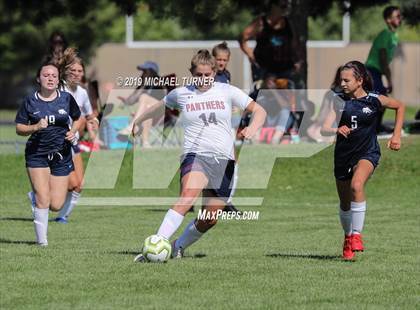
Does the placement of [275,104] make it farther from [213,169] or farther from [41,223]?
[213,169]

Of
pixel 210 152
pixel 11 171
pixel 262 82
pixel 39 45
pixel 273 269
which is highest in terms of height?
pixel 210 152

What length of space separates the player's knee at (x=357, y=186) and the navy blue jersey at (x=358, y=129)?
0.71ft

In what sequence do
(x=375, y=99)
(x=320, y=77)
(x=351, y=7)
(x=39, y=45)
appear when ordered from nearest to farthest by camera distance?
1. (x=375, y=99)
2. (x=351, y=7)
3. (x=320, y=77)
4. (x=39, y=45)

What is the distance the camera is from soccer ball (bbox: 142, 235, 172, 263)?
10.2 m

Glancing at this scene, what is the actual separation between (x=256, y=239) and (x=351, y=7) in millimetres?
13575

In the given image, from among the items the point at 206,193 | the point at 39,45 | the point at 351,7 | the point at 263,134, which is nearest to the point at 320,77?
the point at 39,45

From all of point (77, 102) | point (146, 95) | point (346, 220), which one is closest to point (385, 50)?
point (146, 95)

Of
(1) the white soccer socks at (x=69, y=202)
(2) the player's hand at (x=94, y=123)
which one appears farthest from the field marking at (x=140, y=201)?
(2) the player's hand at (x=94, y=123)

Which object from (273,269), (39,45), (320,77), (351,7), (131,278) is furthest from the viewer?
(39,45)

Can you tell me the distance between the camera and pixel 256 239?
41.9 feet

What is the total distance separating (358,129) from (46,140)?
126 inches

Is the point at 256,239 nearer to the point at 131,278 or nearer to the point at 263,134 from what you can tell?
the point at 131,278

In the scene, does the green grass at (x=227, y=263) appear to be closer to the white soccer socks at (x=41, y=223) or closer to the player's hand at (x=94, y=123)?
the white soccer socks at (x=41, y=223)

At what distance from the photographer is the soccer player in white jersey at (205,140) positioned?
10.4m
